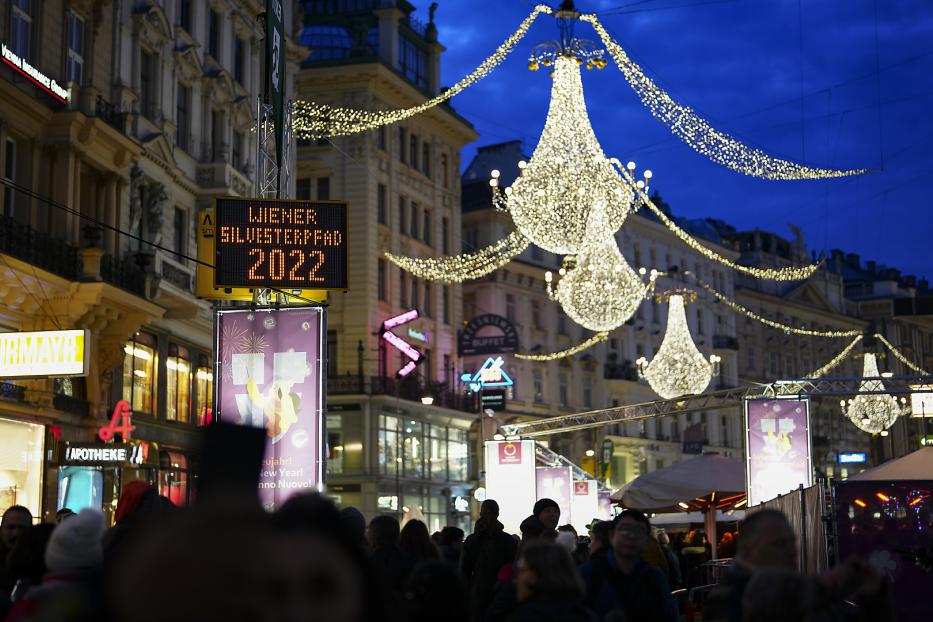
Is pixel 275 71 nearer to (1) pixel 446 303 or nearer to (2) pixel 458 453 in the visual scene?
(2) pixel 458 453

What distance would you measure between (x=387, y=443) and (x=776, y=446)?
98.1 feet

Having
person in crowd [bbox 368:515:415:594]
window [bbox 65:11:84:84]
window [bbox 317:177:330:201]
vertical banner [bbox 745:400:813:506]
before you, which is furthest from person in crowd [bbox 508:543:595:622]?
window [bbox 317:177:330:201]

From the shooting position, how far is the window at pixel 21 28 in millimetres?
23656

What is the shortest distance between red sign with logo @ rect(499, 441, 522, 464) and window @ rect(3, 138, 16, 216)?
12.7m

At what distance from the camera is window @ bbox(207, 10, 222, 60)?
115 feet

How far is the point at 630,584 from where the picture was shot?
22.1 ft

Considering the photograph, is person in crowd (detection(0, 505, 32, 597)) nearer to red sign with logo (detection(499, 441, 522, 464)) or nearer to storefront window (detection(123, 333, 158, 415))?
storefront window (detection(123, 333, 158, 415))

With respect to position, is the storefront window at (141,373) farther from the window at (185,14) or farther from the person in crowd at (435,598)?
the person in crowd at (435,598)

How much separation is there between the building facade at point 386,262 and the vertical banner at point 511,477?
17494mm

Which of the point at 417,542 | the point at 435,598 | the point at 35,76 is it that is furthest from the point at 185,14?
the point at 435,598

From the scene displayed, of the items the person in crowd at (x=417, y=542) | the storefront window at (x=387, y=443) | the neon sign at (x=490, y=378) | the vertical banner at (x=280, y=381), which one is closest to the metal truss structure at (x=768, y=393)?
the neon sign at (x=490, y=378)

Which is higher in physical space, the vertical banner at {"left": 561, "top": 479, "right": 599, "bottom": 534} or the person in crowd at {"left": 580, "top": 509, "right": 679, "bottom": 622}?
the person in crowd at {"left": 580, "top": 509, "right": 679, "bottom": 622}

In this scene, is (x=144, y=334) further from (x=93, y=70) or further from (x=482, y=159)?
(x=482, y=159)

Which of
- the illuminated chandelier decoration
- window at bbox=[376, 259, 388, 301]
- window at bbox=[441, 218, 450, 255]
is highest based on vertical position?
window at bbox=[441, 218, 450, 255]
